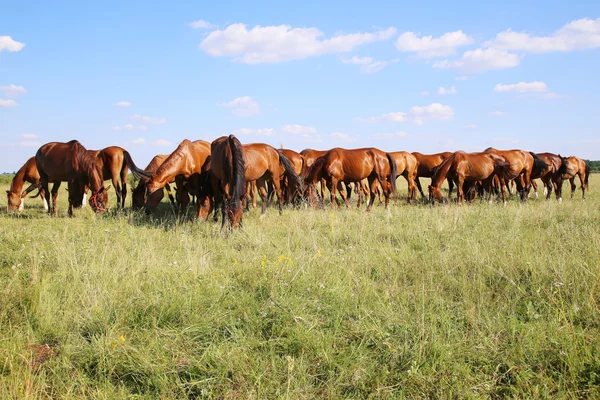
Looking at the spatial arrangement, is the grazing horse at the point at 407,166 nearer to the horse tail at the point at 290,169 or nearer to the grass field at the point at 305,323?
the horse tail at the point at 290,169

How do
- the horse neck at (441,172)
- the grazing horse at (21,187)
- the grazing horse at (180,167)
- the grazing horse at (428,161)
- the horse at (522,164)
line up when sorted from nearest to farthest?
the grazing horse at (180,167), the grazing horse at (21,187), the horse neck at (441,172), the horse at (522,164), the grazing horse at (428,161)

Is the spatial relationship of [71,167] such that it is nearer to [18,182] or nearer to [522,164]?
[18,182]

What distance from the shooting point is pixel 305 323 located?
3.76 m

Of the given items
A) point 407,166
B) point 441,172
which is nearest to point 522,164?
point 441,172

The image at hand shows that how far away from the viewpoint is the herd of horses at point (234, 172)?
31.3ft

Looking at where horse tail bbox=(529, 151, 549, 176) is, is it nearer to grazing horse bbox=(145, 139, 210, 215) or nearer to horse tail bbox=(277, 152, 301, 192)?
horse tail bbox=(277, 152, 301, 192)

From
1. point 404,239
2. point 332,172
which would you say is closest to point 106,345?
point 404,239

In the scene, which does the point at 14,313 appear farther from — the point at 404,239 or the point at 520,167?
the point at 520,167

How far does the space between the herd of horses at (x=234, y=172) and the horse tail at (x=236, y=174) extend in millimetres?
20

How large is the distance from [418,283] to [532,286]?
1.19 metres

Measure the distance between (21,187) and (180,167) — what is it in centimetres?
886

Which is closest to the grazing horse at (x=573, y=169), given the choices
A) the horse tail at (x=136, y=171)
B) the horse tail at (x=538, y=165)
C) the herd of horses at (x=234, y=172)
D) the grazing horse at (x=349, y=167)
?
the herd of horses at (x=234, y=172)

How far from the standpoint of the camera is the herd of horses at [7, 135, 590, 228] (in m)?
9.55

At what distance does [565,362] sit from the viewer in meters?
3.12
